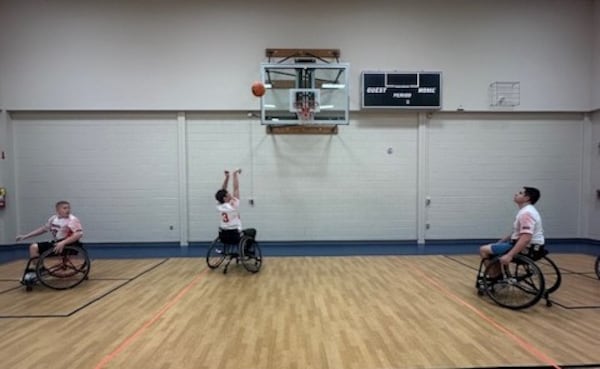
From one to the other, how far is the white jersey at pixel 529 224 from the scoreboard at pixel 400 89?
3.60 meters

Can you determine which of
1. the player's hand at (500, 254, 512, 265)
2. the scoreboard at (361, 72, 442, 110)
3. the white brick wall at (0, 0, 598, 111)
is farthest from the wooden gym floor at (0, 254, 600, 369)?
the white brick wall at (0, 0, 598, 111)

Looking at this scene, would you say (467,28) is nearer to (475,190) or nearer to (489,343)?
(475,190)

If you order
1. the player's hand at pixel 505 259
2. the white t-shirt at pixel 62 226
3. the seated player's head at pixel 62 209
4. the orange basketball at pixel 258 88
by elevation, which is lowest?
the player's hand at pixel 505 259

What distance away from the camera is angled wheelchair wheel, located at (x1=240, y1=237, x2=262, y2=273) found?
4.89 meters

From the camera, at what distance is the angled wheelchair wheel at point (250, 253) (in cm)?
489

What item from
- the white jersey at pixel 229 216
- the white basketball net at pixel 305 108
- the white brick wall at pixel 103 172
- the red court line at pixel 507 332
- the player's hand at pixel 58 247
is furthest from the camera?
the white brick wall at pixel 103 172

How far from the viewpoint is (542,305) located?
3547 mm

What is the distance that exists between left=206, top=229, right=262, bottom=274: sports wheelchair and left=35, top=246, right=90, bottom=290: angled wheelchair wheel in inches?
61.0

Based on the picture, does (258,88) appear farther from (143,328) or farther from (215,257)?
(143,328)

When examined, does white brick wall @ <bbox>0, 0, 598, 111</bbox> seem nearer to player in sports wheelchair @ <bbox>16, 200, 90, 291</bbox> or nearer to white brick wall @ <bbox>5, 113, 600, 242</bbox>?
white brick wall @ <bbox>5, 113, 600, 242</bbox>

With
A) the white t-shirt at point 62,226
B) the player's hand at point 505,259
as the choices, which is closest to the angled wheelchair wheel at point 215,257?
the white t-shirt at point 62,226

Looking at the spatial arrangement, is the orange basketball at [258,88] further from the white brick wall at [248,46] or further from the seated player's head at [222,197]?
the seated player's head at [222,197]

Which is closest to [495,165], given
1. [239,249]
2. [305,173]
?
[305,173]

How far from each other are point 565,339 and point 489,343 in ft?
2.09
